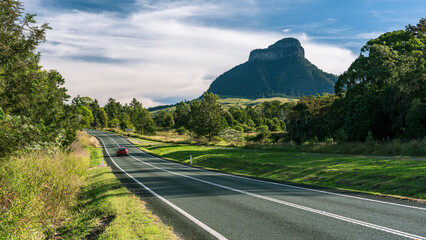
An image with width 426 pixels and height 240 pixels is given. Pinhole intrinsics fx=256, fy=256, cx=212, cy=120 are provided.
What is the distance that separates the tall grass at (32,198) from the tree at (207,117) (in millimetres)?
35950

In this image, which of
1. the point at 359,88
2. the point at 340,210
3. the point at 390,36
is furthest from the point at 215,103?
the point at 340,210

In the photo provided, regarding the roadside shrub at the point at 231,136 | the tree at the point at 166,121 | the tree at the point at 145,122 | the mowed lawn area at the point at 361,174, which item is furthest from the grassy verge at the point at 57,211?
the tree at the point at 166,121

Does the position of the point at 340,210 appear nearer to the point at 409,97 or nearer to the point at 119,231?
the point at 119,231

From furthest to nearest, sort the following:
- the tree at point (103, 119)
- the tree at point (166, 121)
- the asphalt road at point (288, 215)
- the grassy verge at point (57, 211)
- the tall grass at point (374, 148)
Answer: the tree at point (103, 119) < the tree at point (166, 121) < the tall grass at point (374, 148) < the grassy verge at point (57, 211) < the asphalt road at point (288, 215)

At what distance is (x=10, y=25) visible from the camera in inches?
420

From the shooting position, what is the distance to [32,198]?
7.80m

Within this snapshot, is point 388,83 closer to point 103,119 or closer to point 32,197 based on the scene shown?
point 32,197

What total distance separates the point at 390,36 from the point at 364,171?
33.7 metres

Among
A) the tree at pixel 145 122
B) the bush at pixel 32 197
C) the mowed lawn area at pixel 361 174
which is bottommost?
the mowed lawn area at pixel 361 174

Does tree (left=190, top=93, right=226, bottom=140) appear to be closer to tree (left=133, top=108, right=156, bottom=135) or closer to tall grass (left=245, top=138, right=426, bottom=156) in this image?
tall grass (left=245, top=138, right=426, bottom=156)

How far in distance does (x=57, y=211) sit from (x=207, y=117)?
129 feet

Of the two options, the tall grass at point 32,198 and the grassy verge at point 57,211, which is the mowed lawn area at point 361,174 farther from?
the tall grass at point 32,198

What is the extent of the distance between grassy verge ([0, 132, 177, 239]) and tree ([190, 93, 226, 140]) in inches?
1435

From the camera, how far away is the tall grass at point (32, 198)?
6348 mm
